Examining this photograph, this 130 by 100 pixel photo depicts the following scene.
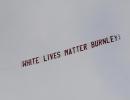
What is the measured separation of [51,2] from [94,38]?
0.42 meters

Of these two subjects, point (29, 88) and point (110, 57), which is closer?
point (110, 57)

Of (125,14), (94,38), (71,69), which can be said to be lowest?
(71,69)

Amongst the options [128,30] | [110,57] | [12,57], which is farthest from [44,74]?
[128,30]

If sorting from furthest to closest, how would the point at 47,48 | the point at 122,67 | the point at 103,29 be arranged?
1. the point at 47,48
2. the point at 103,29
3. the point at 122,67

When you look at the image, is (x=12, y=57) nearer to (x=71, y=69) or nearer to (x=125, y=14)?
(x=71, y=69)

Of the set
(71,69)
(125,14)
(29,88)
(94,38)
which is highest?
(125,14)

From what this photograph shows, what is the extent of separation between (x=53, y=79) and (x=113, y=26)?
487 millimetres

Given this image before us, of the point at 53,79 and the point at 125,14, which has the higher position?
the point at 125,14

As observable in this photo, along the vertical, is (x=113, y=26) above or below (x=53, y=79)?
above

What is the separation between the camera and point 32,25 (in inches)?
84.9

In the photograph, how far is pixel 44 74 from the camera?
201 cm

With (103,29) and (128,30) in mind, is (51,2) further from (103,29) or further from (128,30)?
(128,30)

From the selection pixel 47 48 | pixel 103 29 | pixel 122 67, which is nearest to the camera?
pixel 122 67

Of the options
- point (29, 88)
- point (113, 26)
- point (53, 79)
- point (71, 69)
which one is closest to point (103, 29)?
point (113, 26)
